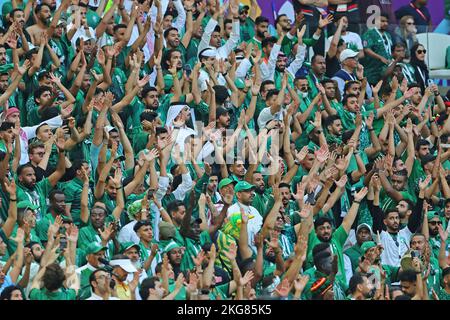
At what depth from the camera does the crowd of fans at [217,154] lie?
16500mm

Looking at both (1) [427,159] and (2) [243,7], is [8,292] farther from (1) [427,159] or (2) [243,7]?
(2) [243,7]

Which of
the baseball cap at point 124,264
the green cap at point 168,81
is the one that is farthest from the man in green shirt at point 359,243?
the green cap at point 168,81

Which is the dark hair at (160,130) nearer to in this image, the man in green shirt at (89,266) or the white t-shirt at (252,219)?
the white t-shirt at (252,219)

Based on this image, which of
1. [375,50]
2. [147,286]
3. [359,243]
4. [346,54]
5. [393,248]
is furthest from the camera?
[375,50]

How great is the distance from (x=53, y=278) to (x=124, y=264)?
2.72 ft

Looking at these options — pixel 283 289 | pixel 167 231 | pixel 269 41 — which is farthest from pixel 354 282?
→ pixel 269 41

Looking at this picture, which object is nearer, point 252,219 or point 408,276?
point 408,276

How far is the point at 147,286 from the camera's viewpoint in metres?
15.6

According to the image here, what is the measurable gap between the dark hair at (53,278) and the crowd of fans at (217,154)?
0.02 m

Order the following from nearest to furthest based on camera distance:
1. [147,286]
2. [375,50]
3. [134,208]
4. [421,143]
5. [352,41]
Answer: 1. [147,286]
2. [134,208]
3. [421,143]
4. [352,41]
5. [375,50]

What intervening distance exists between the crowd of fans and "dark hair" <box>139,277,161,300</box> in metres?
0.02

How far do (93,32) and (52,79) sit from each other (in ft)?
4.11
